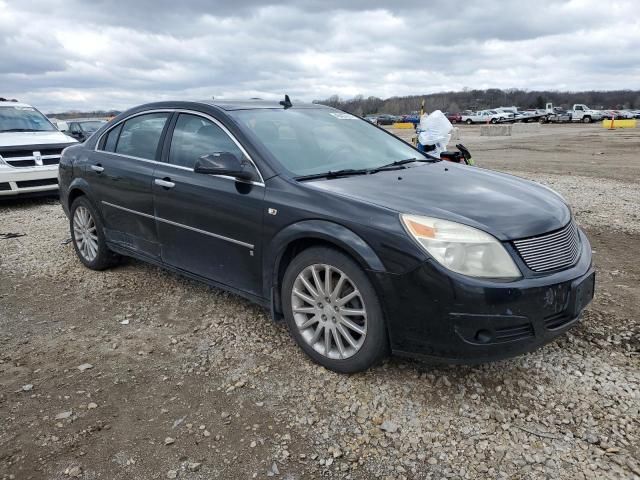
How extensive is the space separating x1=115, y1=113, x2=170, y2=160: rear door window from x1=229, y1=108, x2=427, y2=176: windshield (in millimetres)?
858

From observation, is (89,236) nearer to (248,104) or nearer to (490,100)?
(248,104)

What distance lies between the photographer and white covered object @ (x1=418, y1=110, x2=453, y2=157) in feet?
26.9

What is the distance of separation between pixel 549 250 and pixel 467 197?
1.81ft

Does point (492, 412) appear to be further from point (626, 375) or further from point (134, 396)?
point (134, 396)

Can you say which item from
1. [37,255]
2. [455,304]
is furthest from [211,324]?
[37,255]

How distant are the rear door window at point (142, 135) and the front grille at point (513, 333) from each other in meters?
3.03

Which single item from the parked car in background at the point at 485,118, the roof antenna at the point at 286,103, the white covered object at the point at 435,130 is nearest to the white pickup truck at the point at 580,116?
the parked car in background at the point at 485,118

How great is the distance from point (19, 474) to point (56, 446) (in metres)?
0.21

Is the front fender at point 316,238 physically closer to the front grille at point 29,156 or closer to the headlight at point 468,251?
the headlight at point 468,251

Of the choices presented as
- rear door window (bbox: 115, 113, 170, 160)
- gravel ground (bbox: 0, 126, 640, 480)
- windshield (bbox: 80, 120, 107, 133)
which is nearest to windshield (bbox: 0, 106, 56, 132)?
rear door window (bbox: 115, 113, 170, 160)

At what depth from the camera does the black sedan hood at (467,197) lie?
2.84 m

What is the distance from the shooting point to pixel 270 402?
9.64 ft

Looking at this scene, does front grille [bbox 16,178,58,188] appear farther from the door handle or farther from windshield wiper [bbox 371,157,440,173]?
windshield wiper [bbox 371,157,440,173]

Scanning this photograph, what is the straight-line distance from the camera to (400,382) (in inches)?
121
